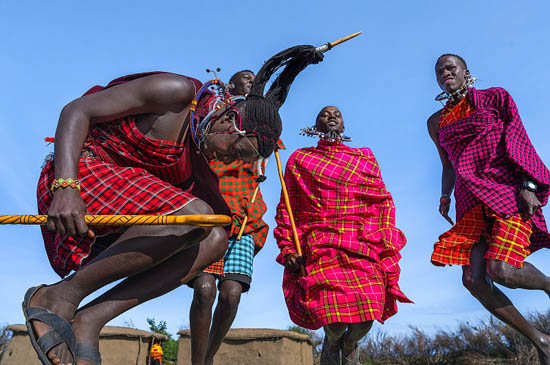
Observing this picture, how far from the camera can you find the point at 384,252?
4.43m

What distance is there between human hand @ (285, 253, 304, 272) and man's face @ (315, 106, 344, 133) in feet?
3.92

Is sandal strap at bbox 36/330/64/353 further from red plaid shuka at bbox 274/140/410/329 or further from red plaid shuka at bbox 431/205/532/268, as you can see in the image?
red plaid shuka at bbox 431/205/532/268

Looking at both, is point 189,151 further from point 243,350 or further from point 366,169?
point 243,350

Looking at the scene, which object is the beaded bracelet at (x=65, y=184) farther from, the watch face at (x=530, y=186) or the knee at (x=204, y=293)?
the watch face at (x=530, y=186)

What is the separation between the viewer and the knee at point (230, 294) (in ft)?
13.0

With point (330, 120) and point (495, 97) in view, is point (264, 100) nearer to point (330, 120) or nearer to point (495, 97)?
point (330, 120)

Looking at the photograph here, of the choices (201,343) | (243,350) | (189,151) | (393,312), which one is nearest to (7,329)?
(243,350)

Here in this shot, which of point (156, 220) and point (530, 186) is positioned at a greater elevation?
point (530, 186)

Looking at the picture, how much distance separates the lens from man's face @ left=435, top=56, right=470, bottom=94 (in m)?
4.62

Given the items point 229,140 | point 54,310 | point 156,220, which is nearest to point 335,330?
point 229,140

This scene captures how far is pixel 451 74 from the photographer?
4.65 m

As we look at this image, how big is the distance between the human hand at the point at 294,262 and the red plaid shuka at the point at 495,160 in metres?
1.28

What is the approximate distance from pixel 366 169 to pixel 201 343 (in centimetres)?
204

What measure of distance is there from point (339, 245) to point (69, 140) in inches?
98.4
